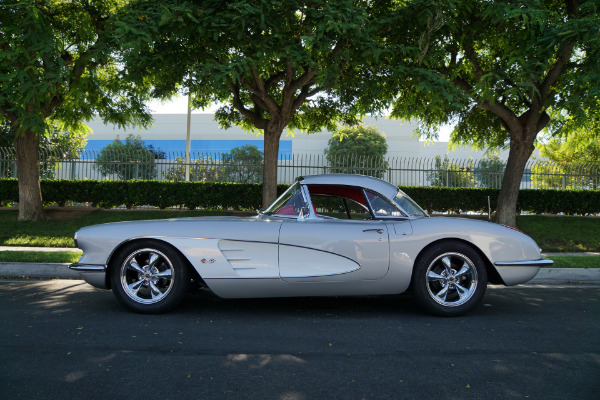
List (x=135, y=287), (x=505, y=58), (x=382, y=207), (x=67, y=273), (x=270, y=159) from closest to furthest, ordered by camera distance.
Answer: (x=135, y=287) → (x=382, y=207) → (x=67, y=273) → (x=505, y=58) → (x=270, y=159)

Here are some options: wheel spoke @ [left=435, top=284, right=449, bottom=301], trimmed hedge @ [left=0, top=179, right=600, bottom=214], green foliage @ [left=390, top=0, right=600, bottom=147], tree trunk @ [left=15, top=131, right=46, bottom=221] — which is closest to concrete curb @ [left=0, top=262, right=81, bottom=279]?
wheel spoke @ [left=435, top=284, right=449, bottom=301]

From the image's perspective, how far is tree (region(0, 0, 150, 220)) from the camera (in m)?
9.94

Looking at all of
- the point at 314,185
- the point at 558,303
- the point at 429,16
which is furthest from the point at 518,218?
the point at 314,185

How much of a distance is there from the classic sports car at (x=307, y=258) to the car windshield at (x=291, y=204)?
6 centimetres

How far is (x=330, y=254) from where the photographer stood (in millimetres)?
4906

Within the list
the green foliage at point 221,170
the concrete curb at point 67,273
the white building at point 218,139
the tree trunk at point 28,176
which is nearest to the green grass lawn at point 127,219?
the tree trunk at point 28,176

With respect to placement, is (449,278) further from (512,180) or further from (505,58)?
(512,180)

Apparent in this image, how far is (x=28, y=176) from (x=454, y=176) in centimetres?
1373

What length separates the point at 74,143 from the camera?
3522cm

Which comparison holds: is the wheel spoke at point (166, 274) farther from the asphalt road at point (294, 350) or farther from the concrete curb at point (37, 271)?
the concrete curb at point (37, 271)

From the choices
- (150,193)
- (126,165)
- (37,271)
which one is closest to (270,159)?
(150,193)

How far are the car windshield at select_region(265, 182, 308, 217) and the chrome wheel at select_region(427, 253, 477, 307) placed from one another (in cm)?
152

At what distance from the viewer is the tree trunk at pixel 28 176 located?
13906 millimetres

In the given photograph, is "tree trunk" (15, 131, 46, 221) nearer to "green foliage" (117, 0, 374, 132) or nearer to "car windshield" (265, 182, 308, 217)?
"green foliage" (117, 0, 374, 132)
